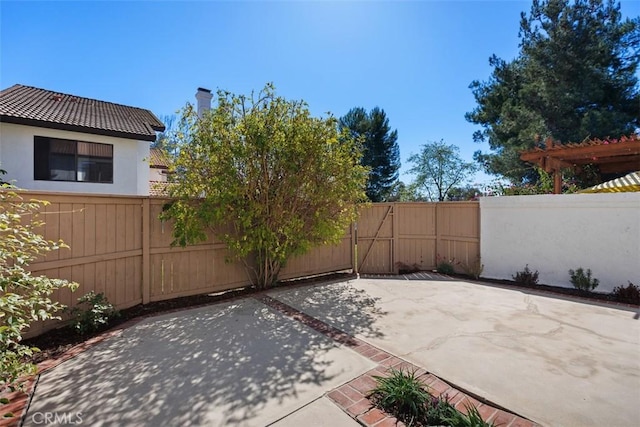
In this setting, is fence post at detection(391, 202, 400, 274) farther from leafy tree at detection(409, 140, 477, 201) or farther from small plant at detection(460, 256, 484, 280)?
leafy tree at detection(409, 140, 477, 201)

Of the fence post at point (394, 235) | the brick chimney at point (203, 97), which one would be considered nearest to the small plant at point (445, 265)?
the fence post at point (394, 235)

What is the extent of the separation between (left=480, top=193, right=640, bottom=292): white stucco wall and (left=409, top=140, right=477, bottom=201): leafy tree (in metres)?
21.8

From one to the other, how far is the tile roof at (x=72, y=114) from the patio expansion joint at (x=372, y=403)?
1059 cm

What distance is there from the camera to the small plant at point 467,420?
224 centimetres

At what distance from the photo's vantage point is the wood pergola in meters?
6.65

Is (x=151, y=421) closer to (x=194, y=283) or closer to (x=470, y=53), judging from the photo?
(x=194, y=283)

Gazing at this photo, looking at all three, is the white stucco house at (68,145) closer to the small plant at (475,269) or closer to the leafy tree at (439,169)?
the small plant at (475,269)

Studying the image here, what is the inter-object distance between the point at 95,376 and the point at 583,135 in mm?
17504

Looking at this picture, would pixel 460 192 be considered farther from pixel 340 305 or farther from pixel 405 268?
pixel 340 305

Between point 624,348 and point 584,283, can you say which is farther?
point 584,283

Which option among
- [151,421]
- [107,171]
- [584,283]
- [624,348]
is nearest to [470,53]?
[584,283]

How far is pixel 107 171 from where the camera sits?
10.2 meters

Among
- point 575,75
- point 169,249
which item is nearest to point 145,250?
point 169,249

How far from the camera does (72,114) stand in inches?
401
